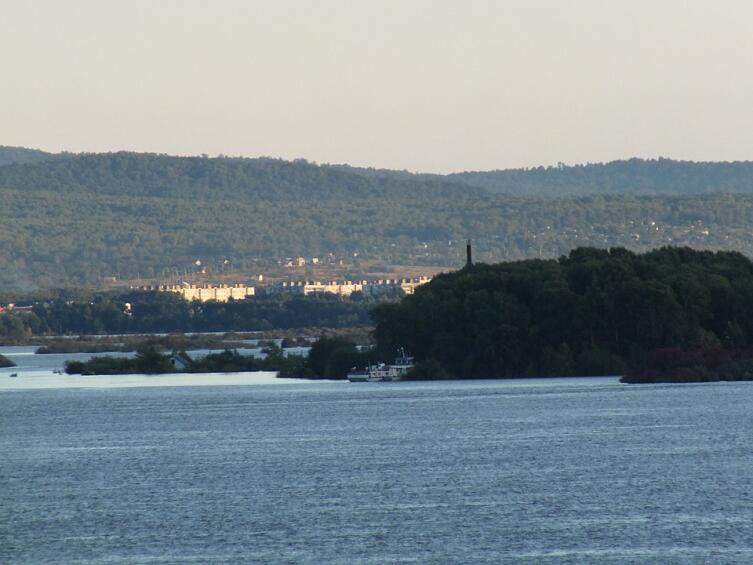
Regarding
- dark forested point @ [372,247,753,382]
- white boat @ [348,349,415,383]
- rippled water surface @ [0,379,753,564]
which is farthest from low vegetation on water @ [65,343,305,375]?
rippled water surface @ [0,379,753,564]

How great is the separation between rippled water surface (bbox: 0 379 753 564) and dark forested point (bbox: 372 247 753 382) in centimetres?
1651

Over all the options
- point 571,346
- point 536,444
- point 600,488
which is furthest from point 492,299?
point 600,488

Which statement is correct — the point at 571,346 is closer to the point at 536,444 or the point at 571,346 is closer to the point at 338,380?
the point at 338,380

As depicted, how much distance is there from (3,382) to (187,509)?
312 ft

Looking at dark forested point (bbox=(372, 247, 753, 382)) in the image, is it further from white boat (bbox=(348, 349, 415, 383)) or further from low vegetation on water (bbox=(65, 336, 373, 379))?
low vegetation on water (bbox=(65, 336, 373, 379))

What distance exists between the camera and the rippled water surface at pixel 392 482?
43.1 m

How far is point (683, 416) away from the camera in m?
77.6

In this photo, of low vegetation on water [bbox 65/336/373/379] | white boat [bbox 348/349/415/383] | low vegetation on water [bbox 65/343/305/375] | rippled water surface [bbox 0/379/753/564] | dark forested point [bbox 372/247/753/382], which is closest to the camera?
rippled water surface [bbox 0/379/753/564]

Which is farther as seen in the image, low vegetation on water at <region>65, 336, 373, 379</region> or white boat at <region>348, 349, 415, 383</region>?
low vegetation on water at <region>65, 336, 373, 379</region>

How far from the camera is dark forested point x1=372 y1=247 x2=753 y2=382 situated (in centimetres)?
11031

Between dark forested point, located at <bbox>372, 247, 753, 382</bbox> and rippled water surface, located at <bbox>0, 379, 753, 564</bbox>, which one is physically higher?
dark forested point, located at <bbox>372, 247, 753, 382</bbox>

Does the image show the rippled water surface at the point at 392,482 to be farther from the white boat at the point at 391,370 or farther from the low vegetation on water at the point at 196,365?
the low vegetation on water at the point at 196,365

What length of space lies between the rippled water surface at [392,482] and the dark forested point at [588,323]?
1651 centimetres

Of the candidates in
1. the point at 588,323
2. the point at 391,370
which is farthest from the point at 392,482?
the point at 391,370
